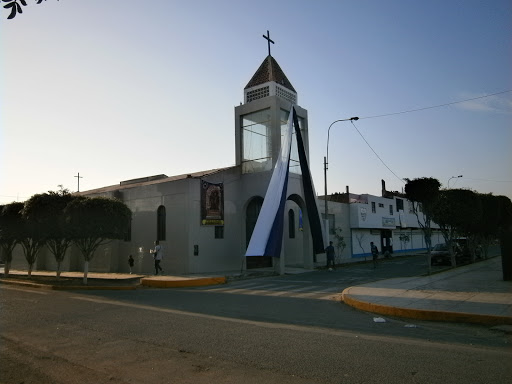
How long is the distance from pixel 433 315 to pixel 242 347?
463 cm

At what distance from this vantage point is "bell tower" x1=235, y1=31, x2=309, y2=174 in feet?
83.5

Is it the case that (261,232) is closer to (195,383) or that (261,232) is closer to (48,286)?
(48,286)

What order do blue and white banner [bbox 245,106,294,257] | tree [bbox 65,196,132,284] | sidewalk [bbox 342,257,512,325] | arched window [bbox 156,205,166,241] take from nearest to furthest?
sidewalk [bbox 342,257,512,325] < tree [bbox 65,196,132,284] < blue and white banner [bbox 245,106,294,257] < arched window [bbox 156,205,166,241]

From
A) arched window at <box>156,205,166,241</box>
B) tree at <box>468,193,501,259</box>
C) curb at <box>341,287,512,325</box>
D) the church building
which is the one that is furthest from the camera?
tree at <box>468,193,501,259</box>

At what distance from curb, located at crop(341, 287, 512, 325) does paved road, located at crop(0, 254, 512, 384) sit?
31 centimetres

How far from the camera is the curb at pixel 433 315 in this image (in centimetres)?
804

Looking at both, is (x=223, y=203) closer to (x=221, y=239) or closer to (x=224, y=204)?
(x=224, y=204)

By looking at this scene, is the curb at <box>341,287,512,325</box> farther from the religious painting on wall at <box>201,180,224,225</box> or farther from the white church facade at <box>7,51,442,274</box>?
the religious painting on wall at <box>201,180,224,225</box>

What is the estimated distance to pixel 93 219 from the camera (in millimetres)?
18703

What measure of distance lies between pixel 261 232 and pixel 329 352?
15602 millimetres

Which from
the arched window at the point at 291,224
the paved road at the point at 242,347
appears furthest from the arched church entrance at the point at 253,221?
the paved road at the point at 242,347

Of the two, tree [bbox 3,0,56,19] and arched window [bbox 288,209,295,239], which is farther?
arched window [bbox 288,209,295,239]

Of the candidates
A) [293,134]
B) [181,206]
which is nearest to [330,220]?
[293,134]

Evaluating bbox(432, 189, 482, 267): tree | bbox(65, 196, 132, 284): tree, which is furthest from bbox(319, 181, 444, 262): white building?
bbox(65, 196, 132, 284): tree
